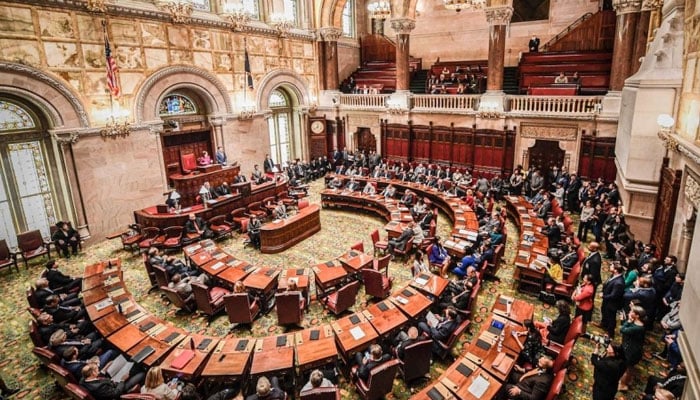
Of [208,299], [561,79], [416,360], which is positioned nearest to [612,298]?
[416,360]

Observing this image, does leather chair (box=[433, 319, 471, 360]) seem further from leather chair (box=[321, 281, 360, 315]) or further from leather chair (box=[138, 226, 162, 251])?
leather chair (box=[138, 226, 162, 251])

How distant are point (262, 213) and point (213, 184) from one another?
2.89 meters

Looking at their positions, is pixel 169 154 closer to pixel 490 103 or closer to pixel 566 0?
pixel 490 103

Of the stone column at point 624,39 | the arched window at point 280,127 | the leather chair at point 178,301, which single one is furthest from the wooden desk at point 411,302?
the arched window at point 280,127

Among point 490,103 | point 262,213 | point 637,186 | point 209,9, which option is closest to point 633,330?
point 637,186

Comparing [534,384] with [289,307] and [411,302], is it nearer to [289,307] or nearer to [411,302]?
[411,302]

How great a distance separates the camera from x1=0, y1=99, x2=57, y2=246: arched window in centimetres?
1119

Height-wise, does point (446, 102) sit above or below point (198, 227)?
above

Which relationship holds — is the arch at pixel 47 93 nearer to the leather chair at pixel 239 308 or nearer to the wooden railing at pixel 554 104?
the leather chair at pixel 239 308

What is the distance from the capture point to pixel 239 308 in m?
7.58

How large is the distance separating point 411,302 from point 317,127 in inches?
635

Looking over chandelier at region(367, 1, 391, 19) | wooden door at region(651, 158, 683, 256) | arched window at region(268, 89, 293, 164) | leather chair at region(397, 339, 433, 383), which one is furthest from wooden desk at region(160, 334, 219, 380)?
chandelier at region(367, 1, 391, 19)

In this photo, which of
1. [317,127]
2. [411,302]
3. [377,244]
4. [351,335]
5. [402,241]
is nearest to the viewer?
[351,335]

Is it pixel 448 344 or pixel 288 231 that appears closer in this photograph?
pixel 448 344
